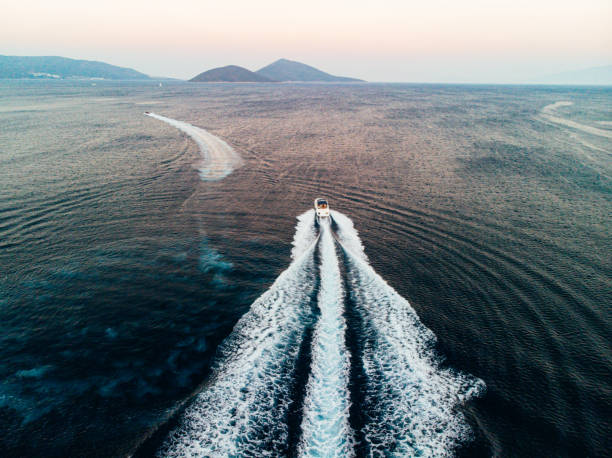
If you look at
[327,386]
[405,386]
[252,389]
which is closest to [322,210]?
[327,386]

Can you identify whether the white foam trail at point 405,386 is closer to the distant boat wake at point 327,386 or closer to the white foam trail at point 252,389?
the distant boat wake at point 327,386

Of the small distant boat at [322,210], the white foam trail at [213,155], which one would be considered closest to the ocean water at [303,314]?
the small distant boat at [322,210]

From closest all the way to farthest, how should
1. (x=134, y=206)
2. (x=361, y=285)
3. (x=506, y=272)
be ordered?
(x=361, y=285) < (x=506, y=272) < (x=134, y=206)

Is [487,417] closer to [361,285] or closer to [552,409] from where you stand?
[552,409]

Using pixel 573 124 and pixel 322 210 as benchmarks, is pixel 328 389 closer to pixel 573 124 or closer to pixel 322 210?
pixel 322 210

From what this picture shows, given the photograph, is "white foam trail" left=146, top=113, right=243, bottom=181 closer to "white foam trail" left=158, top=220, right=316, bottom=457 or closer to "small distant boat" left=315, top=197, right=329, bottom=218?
"small distant boat" left=315, top=197, right=329, bottom=218

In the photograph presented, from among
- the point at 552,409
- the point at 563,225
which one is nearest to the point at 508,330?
the point at 552,409

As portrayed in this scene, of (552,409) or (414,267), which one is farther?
(414,267)

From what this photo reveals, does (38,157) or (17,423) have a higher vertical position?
(38,157)
